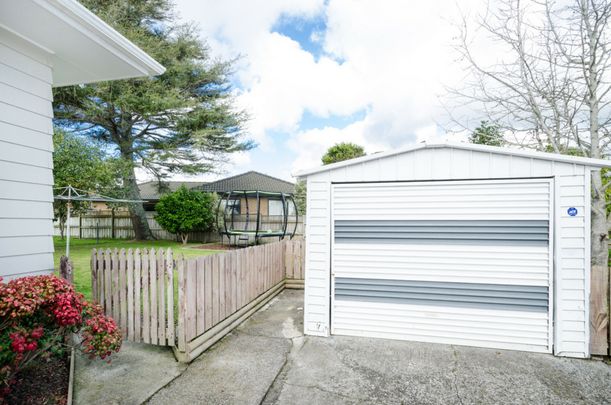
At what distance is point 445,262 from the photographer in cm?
435

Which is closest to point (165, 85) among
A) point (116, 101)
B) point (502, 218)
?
point (116, 101)

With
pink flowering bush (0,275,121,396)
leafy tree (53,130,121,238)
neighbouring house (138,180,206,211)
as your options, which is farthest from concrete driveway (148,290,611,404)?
neighbouring house (138,180,206,211)

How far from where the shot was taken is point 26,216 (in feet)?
10.8

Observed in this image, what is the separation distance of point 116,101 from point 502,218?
16186 millimetres

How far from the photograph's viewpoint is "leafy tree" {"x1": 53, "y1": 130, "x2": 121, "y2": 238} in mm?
11463

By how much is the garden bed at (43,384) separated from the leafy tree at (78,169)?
10150 millimetres

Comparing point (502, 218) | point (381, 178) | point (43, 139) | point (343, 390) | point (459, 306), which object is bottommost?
point (343, 390)

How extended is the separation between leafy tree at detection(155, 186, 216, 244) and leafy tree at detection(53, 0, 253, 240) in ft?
6.59

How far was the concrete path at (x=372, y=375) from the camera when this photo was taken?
3032mm

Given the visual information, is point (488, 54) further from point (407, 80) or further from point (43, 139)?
point (43, 139)

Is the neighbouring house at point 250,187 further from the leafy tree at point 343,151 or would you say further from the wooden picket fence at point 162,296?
the wooden picket fence at point 162,296

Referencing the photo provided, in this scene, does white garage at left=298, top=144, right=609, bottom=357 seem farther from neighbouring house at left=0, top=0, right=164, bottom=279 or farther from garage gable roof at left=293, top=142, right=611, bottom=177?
neighbouring house at left=0, top=0, right=164, bottom=279

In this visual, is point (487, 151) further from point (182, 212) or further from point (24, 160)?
point (182, 212)

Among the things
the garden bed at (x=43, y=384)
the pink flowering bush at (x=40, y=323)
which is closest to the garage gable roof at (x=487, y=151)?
the pink flowering bush at (x=40, y=323)
